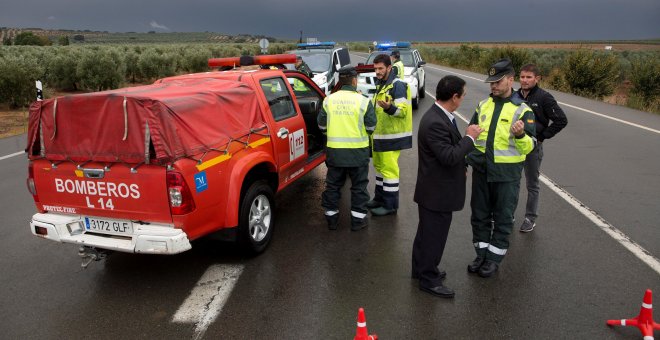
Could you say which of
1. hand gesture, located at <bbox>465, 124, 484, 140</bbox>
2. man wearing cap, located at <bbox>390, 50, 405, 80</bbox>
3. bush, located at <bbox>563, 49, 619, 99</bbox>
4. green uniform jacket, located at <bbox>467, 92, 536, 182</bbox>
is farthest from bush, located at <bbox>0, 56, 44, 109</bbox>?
bush, located at <bbox>563, 49, 619, 99</bbox>

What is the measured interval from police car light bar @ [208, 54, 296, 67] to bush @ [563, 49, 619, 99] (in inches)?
717

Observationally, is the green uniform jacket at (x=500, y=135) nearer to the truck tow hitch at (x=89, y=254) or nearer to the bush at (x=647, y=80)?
the truck tow hitch at (x=89, y=254)

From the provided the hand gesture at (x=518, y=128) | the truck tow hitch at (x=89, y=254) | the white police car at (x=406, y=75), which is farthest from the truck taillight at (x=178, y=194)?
the white police car at (x=406, y=75)

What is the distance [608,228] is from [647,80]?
1687 centimetres

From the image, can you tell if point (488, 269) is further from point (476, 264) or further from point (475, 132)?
point (475, 132)

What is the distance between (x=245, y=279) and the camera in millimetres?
4258

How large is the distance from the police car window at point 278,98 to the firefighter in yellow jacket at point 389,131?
1.09 m

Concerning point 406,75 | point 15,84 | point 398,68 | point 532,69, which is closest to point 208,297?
point 532,69

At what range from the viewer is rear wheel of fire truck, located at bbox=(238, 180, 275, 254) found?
174 inches

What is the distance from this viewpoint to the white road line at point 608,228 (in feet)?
14.9

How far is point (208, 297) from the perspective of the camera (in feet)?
13.0

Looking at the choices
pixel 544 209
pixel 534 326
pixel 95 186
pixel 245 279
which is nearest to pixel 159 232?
pixel 95 186

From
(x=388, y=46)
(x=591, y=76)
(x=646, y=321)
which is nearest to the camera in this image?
(x=646, y=321)

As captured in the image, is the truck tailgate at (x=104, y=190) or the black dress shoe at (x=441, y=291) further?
the black dress shoe at (x=441, y=291)
